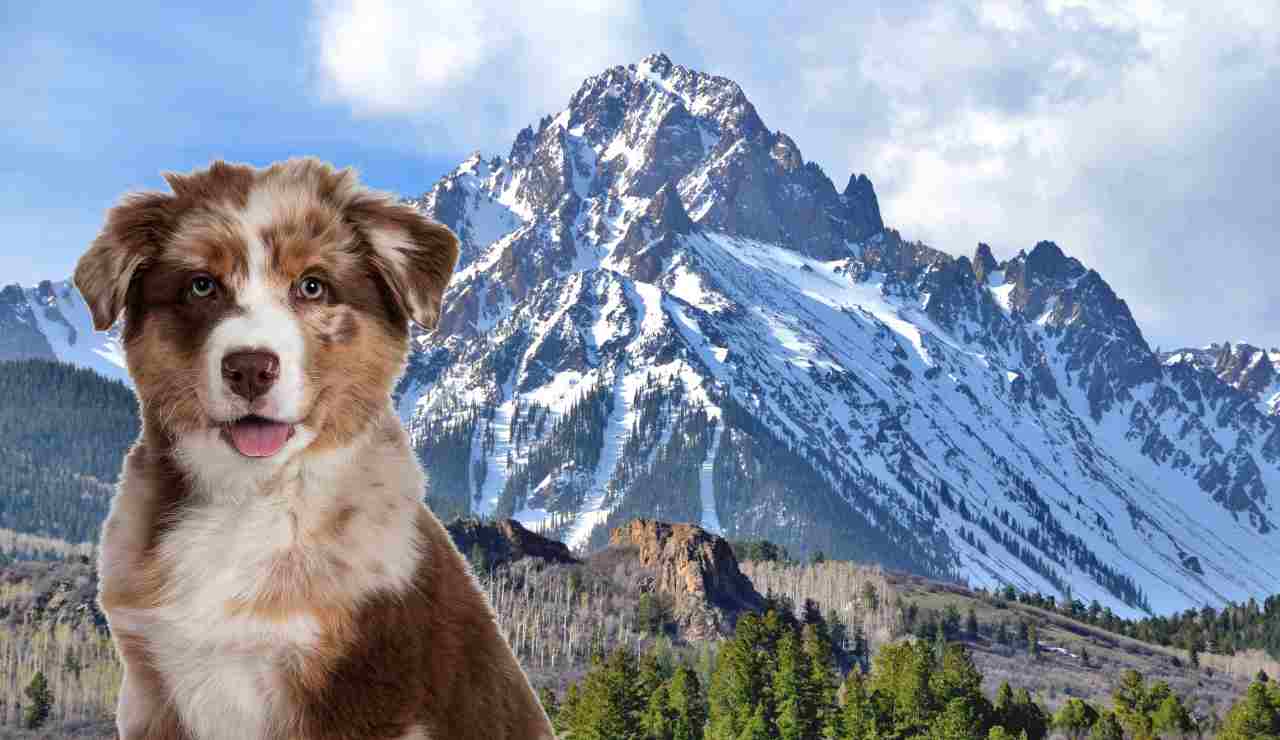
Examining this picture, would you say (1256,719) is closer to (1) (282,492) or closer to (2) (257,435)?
(1) (282,492)

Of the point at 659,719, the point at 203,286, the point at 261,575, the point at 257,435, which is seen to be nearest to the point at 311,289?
the point at 203,286

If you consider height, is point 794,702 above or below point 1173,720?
below

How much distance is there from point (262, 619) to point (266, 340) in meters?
1.46

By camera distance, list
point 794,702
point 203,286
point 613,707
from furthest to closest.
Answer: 1. point 794,702
2. point 613,707
3. point 203,286

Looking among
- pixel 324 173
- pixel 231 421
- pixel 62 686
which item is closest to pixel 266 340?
pixel 231 421

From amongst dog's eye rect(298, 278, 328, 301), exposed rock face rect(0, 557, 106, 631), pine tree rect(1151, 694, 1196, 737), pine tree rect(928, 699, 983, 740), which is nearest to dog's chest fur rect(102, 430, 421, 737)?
dog's eye rect(298, 278, 328, 301)

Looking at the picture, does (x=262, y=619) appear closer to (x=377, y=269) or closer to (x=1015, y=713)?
(x=377, y=269)

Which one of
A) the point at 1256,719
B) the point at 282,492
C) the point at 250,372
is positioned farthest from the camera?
the point at 1256,719

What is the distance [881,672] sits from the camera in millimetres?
101938

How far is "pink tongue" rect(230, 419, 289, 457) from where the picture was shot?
6379 mm

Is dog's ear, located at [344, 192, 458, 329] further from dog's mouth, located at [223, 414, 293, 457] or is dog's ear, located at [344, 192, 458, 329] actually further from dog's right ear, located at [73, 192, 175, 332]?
dog's right ear, located at [73, 192, 175, 332]

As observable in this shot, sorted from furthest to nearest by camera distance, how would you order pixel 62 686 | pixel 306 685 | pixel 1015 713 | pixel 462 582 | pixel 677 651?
pixel 677 651 < pixel 62 686 < pixel 1015 713 < pixel 462 582 < pixel 306 685

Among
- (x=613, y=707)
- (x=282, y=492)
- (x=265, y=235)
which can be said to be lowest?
(x=613, y=707)

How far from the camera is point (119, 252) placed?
6910 mm
